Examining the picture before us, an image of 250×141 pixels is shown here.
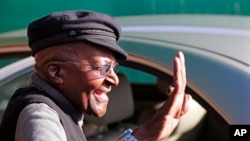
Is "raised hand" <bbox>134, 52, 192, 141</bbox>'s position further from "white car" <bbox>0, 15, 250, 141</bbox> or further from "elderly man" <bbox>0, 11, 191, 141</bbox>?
"white car" <bbox>0, 15, 250, 141</bbox>

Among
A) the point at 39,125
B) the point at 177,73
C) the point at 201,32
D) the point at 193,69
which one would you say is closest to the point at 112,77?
the point at 177,73

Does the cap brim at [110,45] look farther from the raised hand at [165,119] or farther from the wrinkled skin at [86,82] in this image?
the raised hand at [165,119]

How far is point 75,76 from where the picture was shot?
1.82m

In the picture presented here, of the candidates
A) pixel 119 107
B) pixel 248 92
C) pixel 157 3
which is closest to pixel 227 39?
pixel 248 92

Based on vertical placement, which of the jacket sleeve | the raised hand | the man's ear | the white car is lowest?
the white car

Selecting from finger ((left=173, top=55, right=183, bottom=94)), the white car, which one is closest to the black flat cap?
finger ((left=173, top=55, right=183, bottom=94))

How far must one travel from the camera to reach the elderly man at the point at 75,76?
69.9 inches

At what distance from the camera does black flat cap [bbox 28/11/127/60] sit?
1776 mm

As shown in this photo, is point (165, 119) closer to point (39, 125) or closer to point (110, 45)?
point (110, 45)

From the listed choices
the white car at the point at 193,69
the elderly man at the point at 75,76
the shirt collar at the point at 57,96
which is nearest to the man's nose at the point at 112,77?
the elderly man at the point at 75,76

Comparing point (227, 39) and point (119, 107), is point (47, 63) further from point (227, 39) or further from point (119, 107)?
point (119, 107)

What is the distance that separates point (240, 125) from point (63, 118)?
134cm

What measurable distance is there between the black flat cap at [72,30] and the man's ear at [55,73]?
0.06 meters

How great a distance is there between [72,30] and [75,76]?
0.46 feet
